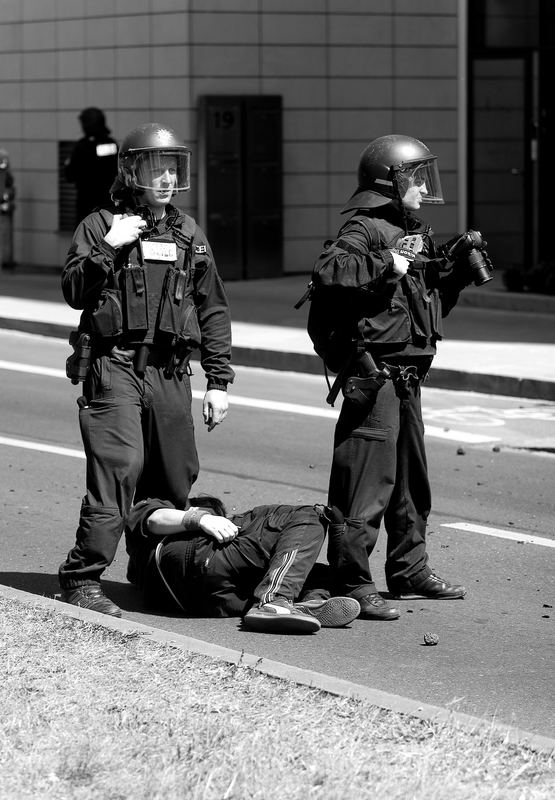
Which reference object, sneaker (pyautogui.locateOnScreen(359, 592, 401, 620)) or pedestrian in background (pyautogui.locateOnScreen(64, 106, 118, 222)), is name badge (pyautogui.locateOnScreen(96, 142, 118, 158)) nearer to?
pedestrian in background (pyautogui.locateOnScreen(64, 106, 118, 222))

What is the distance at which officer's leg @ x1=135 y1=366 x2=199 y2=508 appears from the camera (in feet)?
20.2

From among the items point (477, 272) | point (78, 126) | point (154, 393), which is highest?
point (78, 126)

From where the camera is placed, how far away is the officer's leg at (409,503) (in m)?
6.40

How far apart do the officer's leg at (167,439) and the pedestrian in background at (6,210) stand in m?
15.1

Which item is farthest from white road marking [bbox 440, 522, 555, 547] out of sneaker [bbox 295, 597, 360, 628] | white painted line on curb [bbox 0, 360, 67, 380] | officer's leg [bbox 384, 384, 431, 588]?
white painted line on curb [bbox 0, 360, 67, 380]

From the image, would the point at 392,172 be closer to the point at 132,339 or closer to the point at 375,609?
the point at 132,339

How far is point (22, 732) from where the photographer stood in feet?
14.6

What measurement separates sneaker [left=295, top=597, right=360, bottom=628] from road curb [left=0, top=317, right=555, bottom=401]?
6598 mm

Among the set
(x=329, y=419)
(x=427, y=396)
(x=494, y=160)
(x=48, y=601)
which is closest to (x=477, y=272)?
(x=48, y=601)

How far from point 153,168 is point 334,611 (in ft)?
6.04

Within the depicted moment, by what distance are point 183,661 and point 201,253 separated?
1773mm

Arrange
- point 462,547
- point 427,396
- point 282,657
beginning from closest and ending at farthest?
1. point 282,657
2. point 462,547
3. point 427,396

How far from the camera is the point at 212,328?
20.8 feet

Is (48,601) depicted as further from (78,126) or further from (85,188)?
(78,126)
